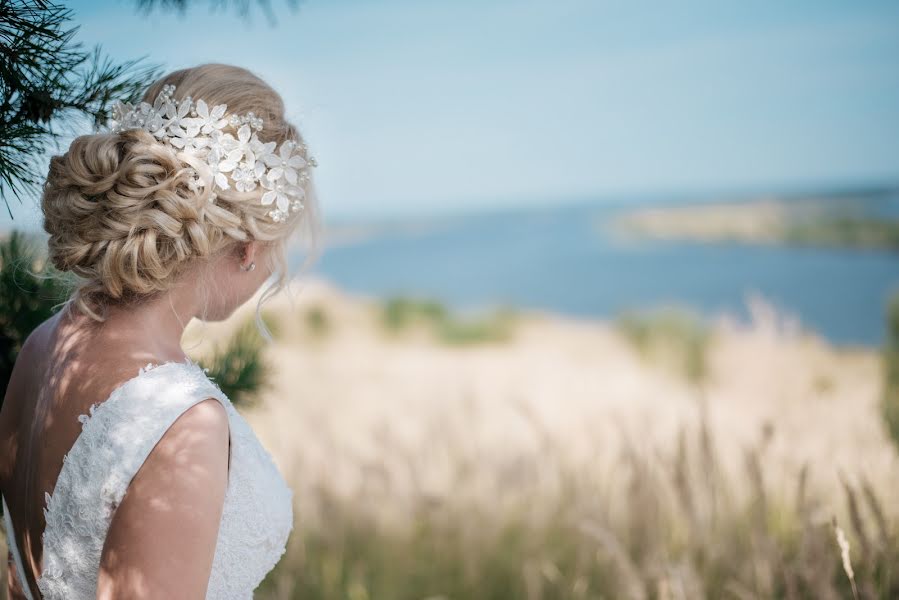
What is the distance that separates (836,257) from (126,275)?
29.9 metres

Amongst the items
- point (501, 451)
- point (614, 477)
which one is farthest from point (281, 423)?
point (614, 477)

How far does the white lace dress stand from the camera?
133 centimetres

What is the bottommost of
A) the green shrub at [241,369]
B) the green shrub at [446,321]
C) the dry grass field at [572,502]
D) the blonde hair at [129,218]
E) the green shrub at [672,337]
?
the green shrub at [446,321]

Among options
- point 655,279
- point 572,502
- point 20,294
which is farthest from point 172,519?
point 655,279

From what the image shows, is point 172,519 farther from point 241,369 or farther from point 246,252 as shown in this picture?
point 241,369

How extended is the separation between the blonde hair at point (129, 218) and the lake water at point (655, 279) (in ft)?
26.5

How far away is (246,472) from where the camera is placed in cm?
149

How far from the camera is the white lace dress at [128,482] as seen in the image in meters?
1.33

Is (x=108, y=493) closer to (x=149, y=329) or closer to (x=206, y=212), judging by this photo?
(x=149, y=329)

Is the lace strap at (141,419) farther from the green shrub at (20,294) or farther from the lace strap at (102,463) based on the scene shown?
the green shrub at (20,294)

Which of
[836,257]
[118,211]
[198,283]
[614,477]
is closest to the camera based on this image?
[118,211]

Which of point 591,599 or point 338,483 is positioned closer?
point 591,599

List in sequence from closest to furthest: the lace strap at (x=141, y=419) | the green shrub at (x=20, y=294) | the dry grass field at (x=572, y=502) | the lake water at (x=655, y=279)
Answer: the lace strap at (x=141, y=419), the green shrub at (x=20, y=294), the dry grass field at (x=572, y=502), the lake water at (x=655, y=279)

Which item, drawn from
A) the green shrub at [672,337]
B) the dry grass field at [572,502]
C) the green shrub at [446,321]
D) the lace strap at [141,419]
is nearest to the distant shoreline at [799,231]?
the green shrub at [672,337]
